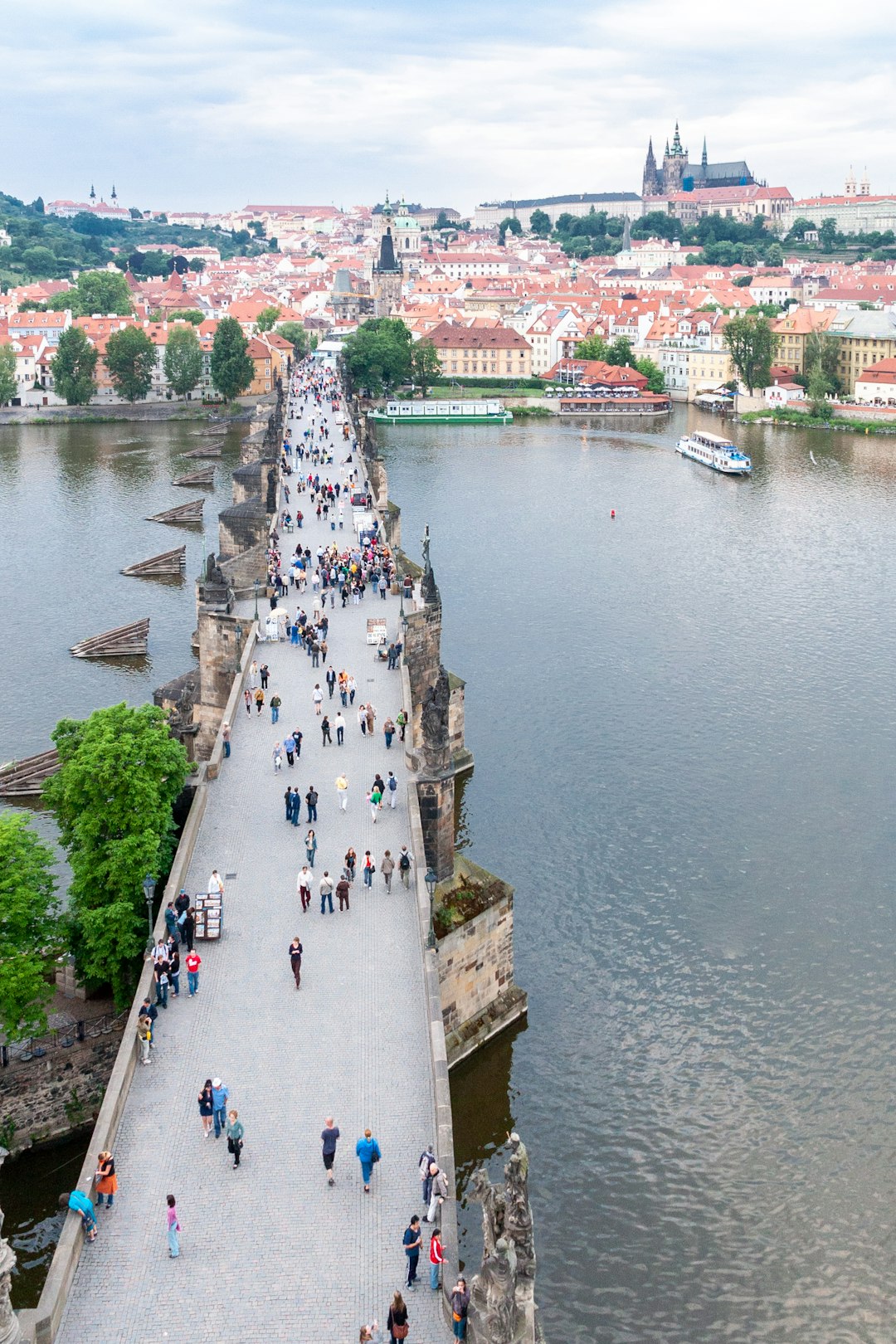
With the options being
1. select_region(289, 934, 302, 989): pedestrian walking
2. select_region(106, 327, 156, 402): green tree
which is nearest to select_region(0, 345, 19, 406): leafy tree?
select_region(106, 327, 156, 402): green tree

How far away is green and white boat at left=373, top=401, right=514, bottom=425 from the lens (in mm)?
111938

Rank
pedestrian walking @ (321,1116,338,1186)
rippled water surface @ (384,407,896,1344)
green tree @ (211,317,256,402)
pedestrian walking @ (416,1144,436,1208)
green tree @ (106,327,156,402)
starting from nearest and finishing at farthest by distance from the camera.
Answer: pedestrian walking @ (416,1144,436,1208) → pedestrian walking @ (321,1116,338,1186) → rippled water surface @ (384,407,896,1344) → green tree @ (211,317,256,402) → green tree @ (106,327,156,402)

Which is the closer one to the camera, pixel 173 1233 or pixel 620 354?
pixel 173 1233

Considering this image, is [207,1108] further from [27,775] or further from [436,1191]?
[27,775]

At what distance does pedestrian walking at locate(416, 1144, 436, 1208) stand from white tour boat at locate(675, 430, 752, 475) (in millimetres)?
72729

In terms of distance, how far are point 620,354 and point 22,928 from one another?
117358 mm

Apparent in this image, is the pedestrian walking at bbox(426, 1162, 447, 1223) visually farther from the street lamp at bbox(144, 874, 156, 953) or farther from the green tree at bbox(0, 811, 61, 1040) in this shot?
the green tree at bbox(0, 811, 61, 1040)

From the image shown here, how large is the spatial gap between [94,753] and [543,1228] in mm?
9660

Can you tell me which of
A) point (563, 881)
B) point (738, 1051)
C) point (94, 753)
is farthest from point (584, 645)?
point (94, 753)

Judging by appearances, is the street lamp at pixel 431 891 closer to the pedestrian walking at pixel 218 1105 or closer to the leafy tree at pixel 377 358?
the pedestrian walking at pixel 218 1105

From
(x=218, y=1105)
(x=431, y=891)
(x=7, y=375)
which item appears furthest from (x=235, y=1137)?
(x=7, y=375)

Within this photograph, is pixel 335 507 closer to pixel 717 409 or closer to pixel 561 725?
pixel 561 725

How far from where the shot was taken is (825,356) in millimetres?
115062

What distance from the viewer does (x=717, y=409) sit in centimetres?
11769
